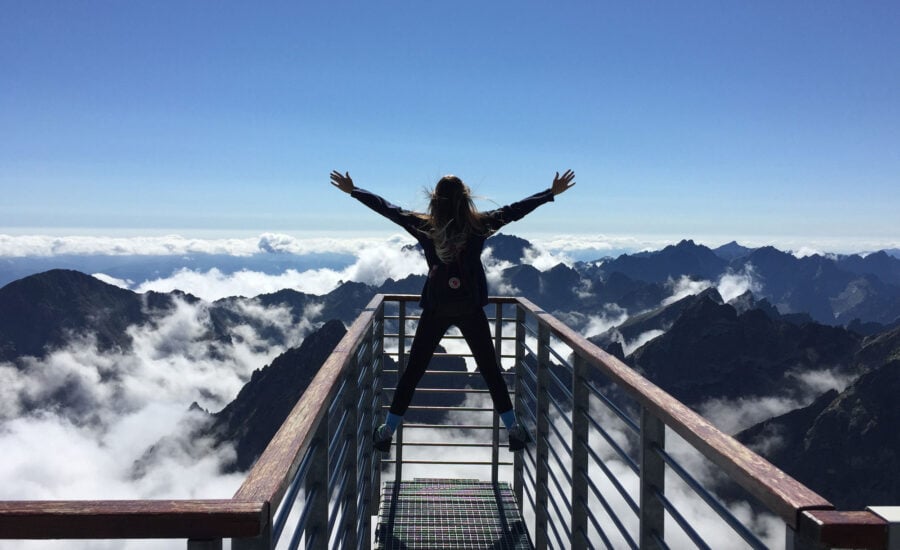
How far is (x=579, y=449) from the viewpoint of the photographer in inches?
151

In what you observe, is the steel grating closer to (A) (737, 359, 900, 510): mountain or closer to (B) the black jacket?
(B) the black jacket

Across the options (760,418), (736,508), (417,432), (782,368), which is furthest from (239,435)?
(782,368)

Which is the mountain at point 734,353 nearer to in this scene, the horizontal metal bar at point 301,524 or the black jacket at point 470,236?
the black jacket at point 470,236

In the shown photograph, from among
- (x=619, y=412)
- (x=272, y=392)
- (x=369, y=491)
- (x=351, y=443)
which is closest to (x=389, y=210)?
(x=351, y=443)

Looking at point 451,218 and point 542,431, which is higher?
point 451,218

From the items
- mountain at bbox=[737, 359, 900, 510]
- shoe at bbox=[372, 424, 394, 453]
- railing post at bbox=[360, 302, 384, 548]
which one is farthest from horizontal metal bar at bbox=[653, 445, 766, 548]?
mountain at bbox=[737, 359, 900, 510]

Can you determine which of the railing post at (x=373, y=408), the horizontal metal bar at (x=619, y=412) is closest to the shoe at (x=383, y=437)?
the railing post at (x=373, y=408)

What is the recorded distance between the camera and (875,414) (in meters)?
105

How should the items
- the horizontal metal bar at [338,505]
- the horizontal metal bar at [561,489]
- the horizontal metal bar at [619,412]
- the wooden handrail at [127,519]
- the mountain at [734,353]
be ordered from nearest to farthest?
1. the wooden handrail at [127,519]
2. the horizontal metal bar at [619,412]
3. the horizontal metal bar at [338,505]
4. the horizontal metal bar at [561,489]
5. the mountain at [734,353]

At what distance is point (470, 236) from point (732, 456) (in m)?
2.75

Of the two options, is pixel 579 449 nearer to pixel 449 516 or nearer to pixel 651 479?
Answer: pixel 651 479

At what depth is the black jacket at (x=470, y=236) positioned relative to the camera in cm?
437

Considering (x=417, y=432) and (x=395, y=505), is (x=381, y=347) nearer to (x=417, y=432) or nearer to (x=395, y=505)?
(x=395, y=505)

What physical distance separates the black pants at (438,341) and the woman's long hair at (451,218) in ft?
1.61
